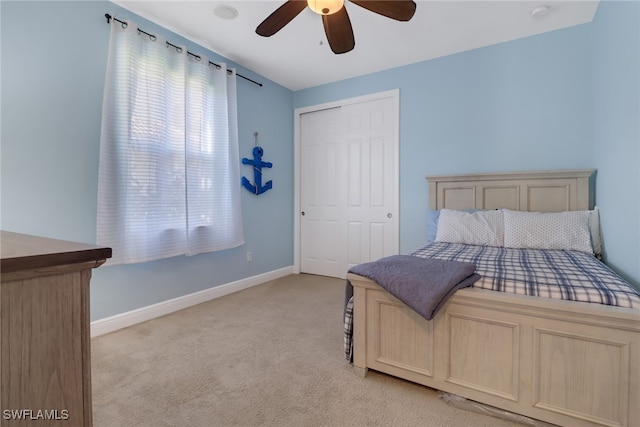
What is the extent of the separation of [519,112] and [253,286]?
11.2 ft

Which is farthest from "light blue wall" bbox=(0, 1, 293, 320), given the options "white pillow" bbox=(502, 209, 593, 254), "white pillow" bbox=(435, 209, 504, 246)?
"white pillow" bbox=(502, 209, 593, 254)

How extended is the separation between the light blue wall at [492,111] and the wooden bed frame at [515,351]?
6.51ft

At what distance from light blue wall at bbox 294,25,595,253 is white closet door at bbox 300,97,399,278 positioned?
0.53ft

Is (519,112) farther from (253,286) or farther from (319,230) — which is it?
(253,286)

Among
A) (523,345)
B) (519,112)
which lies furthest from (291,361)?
(519,112)

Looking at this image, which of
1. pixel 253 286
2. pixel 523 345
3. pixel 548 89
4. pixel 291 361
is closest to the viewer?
pixel 523 345

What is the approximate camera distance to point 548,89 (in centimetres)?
283

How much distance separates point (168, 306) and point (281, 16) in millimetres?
2560

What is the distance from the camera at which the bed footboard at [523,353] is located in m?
1.21

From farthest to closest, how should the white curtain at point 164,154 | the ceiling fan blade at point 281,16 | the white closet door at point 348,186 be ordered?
the white closet door at point 348,186, the white curtain at point 164,154, the ceiling fan blade at point 281,16

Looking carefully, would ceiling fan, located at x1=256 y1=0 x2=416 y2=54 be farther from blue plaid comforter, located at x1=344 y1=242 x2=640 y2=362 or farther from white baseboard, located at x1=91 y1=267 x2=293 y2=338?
white baseboard, located at x1=91 y1=267 x2=293 y2=338

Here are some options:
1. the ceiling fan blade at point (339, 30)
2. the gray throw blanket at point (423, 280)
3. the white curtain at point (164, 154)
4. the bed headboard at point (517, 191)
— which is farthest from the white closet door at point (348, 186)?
the gray throw blanket at point (423, 280)

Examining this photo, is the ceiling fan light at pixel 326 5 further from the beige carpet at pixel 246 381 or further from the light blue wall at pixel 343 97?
the beige carpet at pixel 246 381

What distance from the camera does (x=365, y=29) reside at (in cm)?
277
